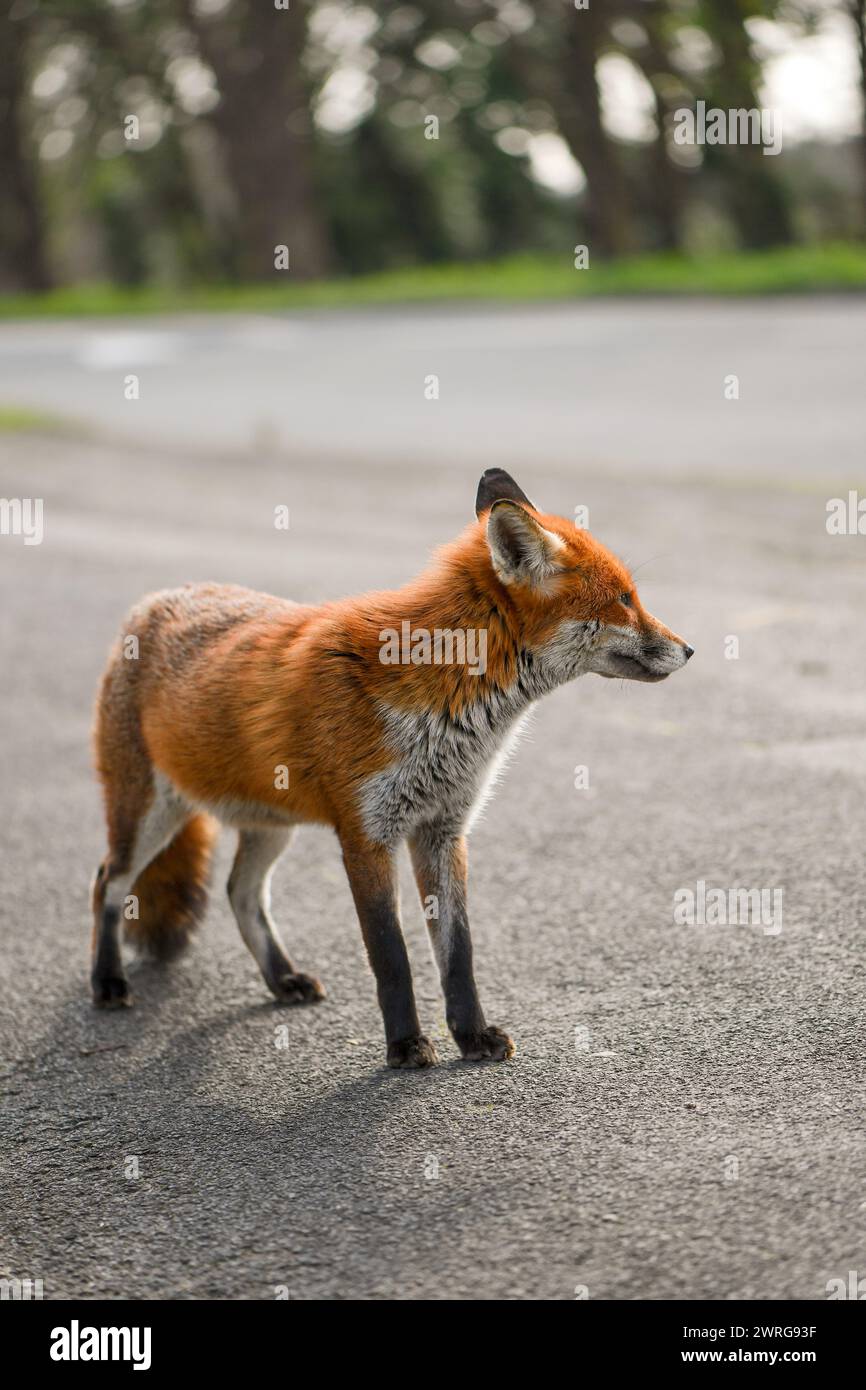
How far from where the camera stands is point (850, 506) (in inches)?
468

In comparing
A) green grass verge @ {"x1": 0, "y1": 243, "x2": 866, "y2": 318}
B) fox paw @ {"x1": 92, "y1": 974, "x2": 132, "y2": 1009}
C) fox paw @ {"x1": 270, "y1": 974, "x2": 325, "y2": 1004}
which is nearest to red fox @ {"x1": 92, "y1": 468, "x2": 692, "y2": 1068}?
fox paw @ {"x1": 270, "y1": 974, "x2": 325, "y2": 1004}

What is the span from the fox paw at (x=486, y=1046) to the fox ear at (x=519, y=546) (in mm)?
1305

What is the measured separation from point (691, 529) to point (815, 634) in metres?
2.94

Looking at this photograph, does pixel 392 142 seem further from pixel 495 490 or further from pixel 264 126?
pixel 495 490

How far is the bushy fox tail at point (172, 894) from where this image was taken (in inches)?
218

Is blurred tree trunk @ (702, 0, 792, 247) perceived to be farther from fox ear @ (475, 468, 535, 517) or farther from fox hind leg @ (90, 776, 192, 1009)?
fox hind leg @ (90, 776, 192, 1009)

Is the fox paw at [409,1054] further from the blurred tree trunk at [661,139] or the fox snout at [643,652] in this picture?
the blurred tree trunk at [661,139]

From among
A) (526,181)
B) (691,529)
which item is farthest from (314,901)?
(526,181)

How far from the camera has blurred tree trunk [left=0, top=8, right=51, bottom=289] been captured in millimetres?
39312

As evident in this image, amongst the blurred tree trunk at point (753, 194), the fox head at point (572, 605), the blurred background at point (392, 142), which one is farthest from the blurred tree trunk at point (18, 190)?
the fox head at point (572, 605)

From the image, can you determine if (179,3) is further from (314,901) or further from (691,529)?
(314,901)

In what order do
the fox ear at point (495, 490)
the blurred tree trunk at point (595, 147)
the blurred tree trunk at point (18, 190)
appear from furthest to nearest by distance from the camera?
1. the blurred tree trunk at point (18, 190)
2. the blurred tree trunk at point (595, 147)
3. the fox ear at point (495, 490)

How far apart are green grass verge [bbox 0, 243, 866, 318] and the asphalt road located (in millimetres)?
9513

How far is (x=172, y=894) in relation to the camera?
556 cm
